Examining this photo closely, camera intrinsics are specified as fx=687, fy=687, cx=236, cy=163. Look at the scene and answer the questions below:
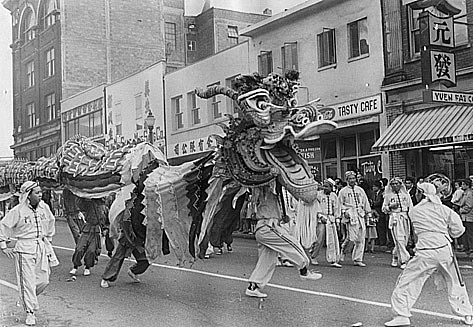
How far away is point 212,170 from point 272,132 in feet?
4.55

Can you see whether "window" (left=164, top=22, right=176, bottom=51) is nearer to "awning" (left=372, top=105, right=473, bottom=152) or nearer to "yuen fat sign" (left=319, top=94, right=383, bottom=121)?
"yuen fat sign" (left=319, top=94, right=383, bottom=121)

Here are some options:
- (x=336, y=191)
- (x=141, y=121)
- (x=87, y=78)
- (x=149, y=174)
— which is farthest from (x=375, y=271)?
(x=87, y=78)

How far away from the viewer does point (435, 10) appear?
17906mm

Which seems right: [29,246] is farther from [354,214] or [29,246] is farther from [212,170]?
[354,214]

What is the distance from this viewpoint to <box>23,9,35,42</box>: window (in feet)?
65.2

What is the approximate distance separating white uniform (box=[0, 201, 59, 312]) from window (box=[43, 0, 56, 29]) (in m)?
13.5

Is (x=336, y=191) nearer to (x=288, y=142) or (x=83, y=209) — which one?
(x=83, y=209)

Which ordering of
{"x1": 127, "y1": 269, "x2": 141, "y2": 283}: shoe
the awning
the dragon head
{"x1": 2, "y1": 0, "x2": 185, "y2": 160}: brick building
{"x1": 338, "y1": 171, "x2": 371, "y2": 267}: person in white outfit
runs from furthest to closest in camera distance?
{"x1": 2, "y1": 0, "x2": 185, "y2": 160}: brick building < the awning < {"x1": 338, "y1": 171, "x2": 371, "y2": 267}: person in white outfit < {"x1": 127, "y1": 269, "x2": 141, "y2": 283}: shoe < the dragon head

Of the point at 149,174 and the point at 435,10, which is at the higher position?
the point at 435,10

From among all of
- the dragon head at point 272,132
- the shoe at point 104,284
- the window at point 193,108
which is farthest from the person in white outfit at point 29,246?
the window at point 193,108

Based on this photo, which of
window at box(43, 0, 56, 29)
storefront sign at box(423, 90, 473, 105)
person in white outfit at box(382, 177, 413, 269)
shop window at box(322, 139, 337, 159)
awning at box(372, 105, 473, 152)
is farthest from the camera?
shop window at box(322, 139, 337, 159)

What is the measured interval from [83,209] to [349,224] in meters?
5.24

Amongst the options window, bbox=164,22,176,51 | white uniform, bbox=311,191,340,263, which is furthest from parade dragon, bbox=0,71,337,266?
window, bbox=164,22,176,51

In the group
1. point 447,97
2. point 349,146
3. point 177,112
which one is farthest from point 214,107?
point 447,97
